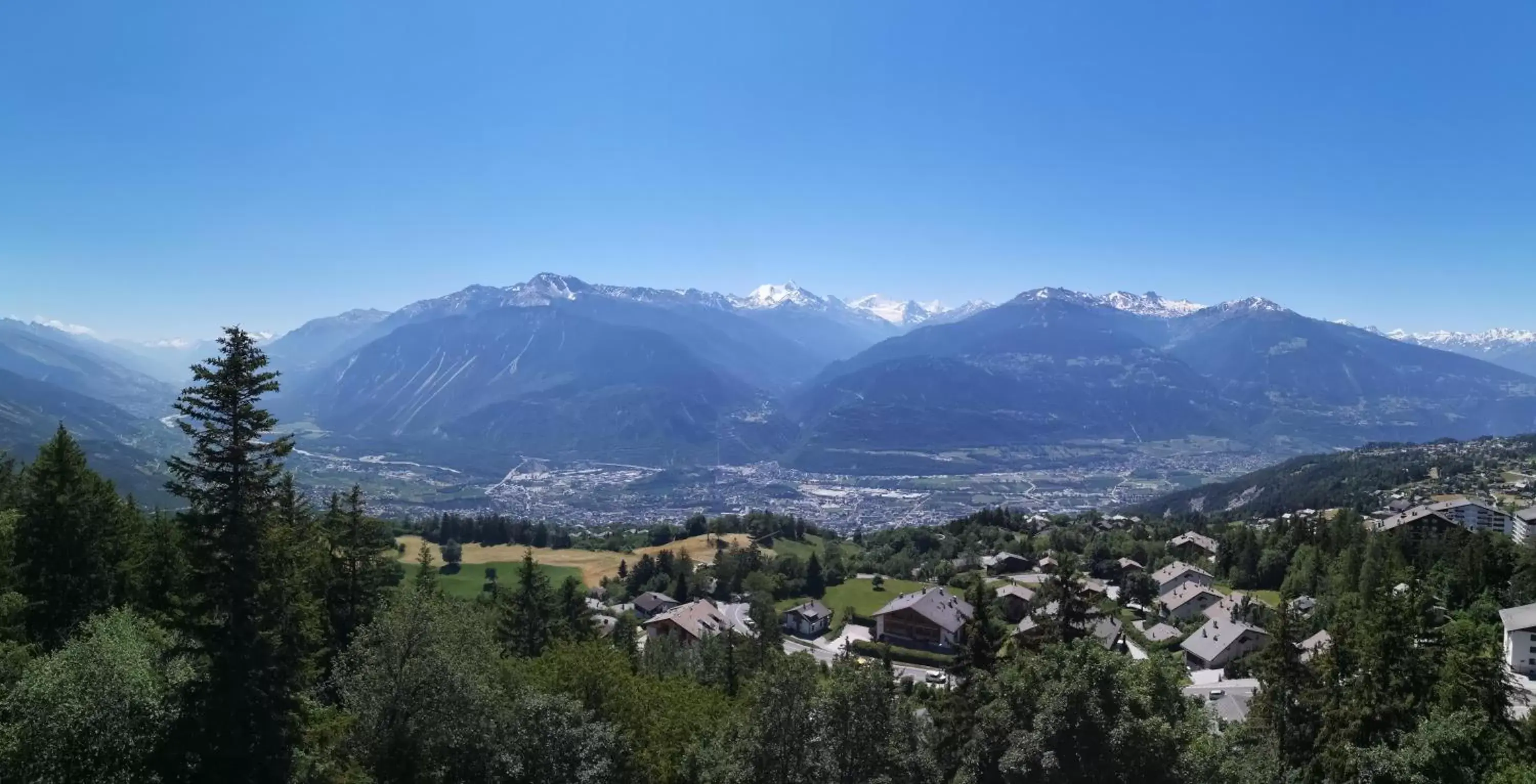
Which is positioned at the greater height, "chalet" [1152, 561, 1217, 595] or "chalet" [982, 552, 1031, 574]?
"chalet" [1152, 561, 1217, 595]

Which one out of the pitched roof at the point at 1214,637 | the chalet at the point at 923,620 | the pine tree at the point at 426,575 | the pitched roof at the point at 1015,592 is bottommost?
the chalet at the point at 923,620

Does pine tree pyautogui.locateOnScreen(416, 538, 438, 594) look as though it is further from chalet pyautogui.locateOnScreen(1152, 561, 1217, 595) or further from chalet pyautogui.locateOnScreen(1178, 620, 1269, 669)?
chalet pyautogui.locateOnScreen(1152, 561, 1217, 595)

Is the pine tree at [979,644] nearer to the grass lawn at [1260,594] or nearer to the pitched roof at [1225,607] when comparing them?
the pitched roof at [1225,607]

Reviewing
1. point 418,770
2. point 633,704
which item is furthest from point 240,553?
point 633,704

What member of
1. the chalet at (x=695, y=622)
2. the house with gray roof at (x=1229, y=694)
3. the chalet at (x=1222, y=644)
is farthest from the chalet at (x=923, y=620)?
the house with gray roof at (x=1229, y=694)

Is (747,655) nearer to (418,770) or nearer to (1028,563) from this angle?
(418,770)

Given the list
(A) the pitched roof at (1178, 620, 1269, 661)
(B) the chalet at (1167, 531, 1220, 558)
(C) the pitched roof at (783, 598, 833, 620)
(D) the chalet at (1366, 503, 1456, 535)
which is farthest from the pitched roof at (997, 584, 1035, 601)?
(B) the chalet at (1167, 531, 1220, 558)

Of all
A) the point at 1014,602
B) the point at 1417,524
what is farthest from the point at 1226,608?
the point at 1417,524
